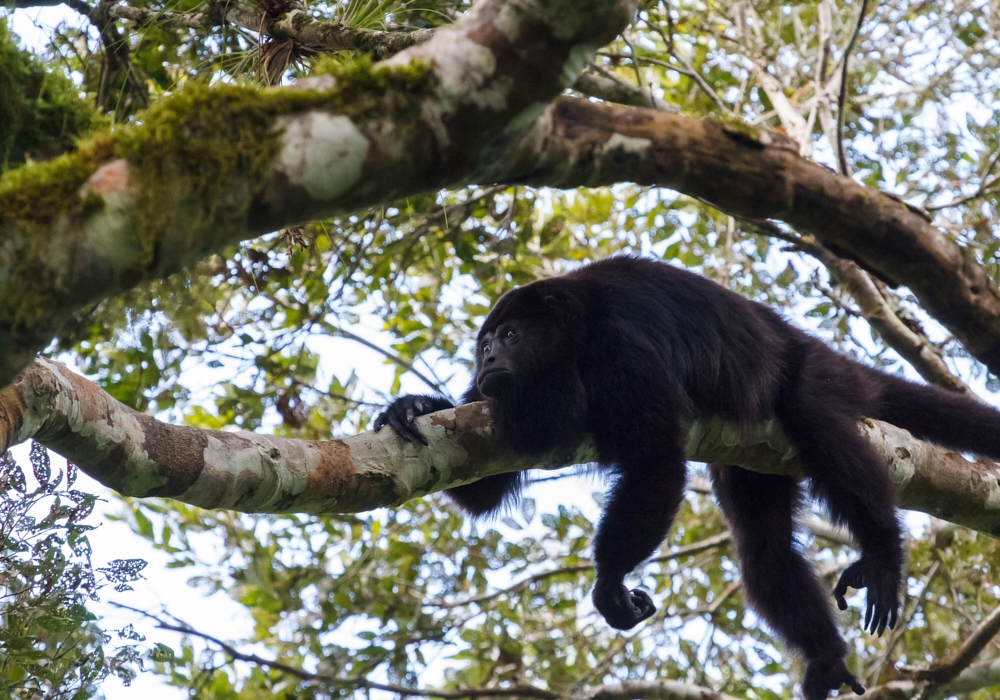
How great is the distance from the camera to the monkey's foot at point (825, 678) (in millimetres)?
4133

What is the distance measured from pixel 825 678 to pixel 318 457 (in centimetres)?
279

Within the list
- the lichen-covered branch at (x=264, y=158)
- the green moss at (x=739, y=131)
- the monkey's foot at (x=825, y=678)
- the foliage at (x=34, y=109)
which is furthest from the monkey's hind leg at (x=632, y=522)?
the foliage at (x=34, y=109)

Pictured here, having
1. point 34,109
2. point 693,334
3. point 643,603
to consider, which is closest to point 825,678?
point 643,603

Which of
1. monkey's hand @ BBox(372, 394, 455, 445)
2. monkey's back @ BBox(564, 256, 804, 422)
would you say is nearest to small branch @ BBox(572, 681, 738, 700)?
monkey's back @ BBox(564, 256, 804, 422)

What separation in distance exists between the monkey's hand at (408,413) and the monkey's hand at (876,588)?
1.95 m

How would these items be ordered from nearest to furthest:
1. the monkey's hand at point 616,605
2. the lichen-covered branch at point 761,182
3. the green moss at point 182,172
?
the green moss at point 182,172 → the lichen-covered branch at point 761,182 → the monkey's hand at point 616,605

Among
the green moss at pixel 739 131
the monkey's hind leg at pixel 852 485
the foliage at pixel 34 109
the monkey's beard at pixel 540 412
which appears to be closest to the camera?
the foliage at pixel 34 109

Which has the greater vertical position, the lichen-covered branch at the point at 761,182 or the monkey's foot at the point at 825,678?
the lichen-covered branch at the point at 761,182

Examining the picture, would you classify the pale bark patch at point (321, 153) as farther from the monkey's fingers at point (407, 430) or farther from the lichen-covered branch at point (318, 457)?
the monkey's fingers at point (407, 430)

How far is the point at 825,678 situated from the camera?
4172mm

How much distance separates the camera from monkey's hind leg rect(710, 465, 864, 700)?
169 inches

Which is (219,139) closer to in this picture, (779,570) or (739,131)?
(739,131)

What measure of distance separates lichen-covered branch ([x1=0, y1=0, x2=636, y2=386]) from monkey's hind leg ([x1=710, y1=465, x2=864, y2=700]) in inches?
128

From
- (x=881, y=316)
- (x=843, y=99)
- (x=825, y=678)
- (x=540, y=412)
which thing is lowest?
(x=825, y=678)
